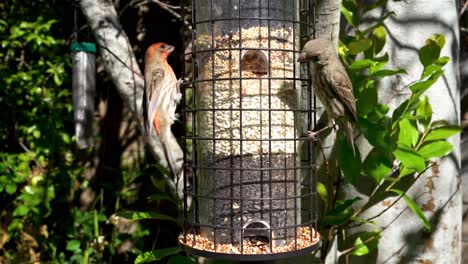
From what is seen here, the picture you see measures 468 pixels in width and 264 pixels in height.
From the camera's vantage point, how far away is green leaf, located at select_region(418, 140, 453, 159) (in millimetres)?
3072

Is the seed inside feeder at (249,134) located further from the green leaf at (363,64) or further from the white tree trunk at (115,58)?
the white tree trunk at (115,58)

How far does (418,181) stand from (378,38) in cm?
99

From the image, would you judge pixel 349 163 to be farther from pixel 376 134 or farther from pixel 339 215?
pixel 339 215

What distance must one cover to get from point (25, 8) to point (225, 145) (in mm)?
3758

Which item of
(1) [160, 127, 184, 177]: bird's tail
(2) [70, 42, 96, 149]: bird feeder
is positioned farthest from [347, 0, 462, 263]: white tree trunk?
(2) [70, 42, 96, 149]: bird feeder

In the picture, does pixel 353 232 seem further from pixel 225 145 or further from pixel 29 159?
pixel 29 159

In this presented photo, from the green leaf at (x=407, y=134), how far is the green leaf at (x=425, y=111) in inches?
3.4

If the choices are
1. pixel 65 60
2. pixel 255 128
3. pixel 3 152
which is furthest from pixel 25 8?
pixel 255 128

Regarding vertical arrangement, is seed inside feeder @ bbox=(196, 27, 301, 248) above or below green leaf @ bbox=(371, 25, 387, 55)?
Answer: below

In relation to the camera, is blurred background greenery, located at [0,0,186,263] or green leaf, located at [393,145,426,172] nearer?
green leaf, located at [393,145,426,172]

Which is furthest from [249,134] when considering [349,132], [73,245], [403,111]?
[73,245]

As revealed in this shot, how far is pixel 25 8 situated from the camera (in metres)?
5.46

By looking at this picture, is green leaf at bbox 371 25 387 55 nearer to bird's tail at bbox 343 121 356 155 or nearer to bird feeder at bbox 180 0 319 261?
bird's tail at bbox 343 121 356 155

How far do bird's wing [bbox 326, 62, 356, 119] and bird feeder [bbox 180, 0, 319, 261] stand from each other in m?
0.20
